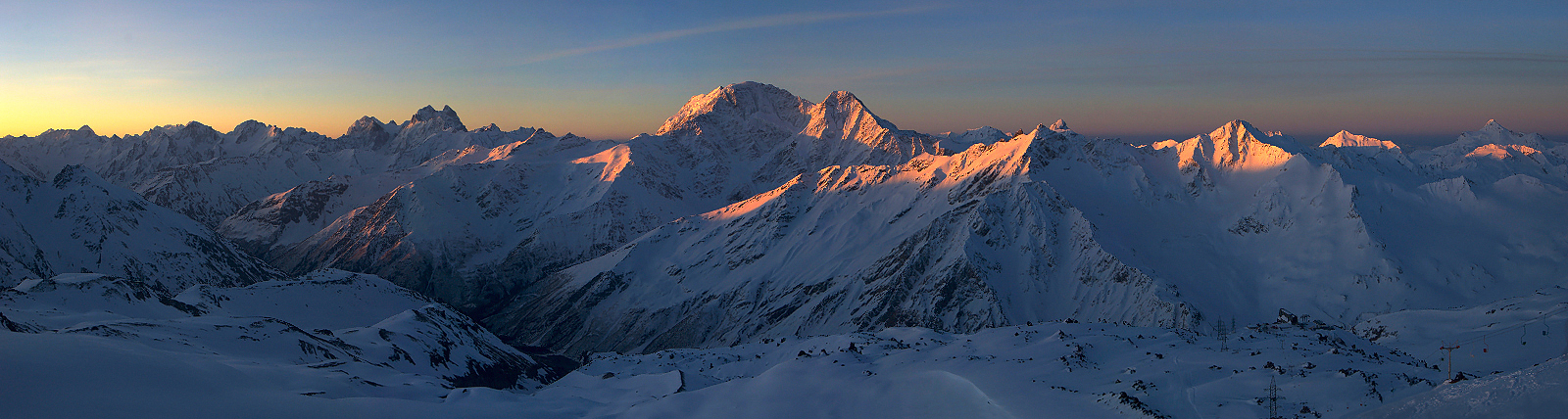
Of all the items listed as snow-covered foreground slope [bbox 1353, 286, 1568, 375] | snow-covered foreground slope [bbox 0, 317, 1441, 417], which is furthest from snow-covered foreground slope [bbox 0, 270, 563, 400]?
snow-covered foreground slope [bbox 1353, 286, 1568, 375]

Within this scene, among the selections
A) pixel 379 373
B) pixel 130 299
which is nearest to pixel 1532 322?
pixel 379 373

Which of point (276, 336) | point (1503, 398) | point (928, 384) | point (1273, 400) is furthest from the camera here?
point (276, 336)

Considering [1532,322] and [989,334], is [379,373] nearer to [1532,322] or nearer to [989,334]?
[989,334]

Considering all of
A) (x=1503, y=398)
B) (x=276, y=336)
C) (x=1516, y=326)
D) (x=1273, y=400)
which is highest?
(x=1503, y=398)

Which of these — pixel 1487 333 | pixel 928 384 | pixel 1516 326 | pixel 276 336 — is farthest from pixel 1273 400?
pixel 276 336

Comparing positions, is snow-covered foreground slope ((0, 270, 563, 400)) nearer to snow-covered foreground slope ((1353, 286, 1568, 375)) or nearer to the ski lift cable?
snow-covered foreground slope ((1353, 286, 1568, 375))

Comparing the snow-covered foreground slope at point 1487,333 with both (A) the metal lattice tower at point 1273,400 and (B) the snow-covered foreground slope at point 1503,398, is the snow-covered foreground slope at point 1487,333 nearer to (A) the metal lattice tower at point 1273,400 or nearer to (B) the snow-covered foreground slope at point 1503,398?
(A) the metal lattice tower at point 1273,400

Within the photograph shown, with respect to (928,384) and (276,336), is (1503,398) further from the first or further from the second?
(276,336)

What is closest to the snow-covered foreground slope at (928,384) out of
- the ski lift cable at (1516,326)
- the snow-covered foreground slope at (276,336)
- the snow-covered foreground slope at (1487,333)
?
the snow-covered foreground slope at (276,336)
